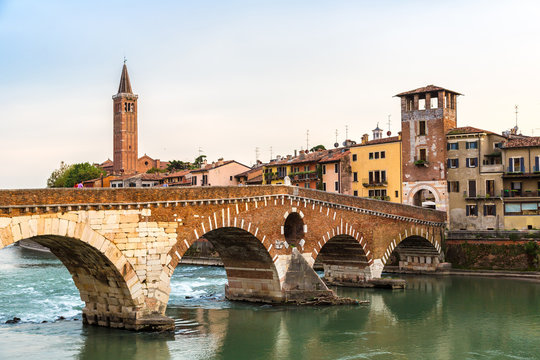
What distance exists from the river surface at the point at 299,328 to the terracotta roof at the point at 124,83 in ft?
234

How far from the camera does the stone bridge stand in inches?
842

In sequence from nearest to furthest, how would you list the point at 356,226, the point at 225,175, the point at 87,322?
the point at 87,322 < the point at 356,226 < the point at 225,175

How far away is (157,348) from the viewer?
859 inches

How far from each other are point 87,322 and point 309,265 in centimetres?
1084

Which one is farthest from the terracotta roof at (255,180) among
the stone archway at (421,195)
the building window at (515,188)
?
the building window at (515,188)

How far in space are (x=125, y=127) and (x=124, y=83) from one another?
7.06m

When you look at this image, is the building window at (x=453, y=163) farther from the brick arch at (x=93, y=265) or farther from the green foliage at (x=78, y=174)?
the green foliage at (x=78, y=174)

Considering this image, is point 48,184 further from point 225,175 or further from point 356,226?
point 356,226

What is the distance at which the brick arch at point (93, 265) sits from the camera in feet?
67.1

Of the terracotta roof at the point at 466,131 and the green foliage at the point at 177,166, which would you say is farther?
the green foliage at the point at 177,166

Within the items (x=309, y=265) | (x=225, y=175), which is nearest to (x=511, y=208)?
(x=309, y=265)

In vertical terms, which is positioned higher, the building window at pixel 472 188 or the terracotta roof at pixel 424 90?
the terracotta roof at pixel 424 90

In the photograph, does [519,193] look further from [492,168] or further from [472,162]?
[472,162]

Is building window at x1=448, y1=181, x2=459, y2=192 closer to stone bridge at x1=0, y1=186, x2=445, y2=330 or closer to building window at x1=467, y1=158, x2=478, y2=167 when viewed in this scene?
building window at x1=467, y1=158, x2=478, y2=167
